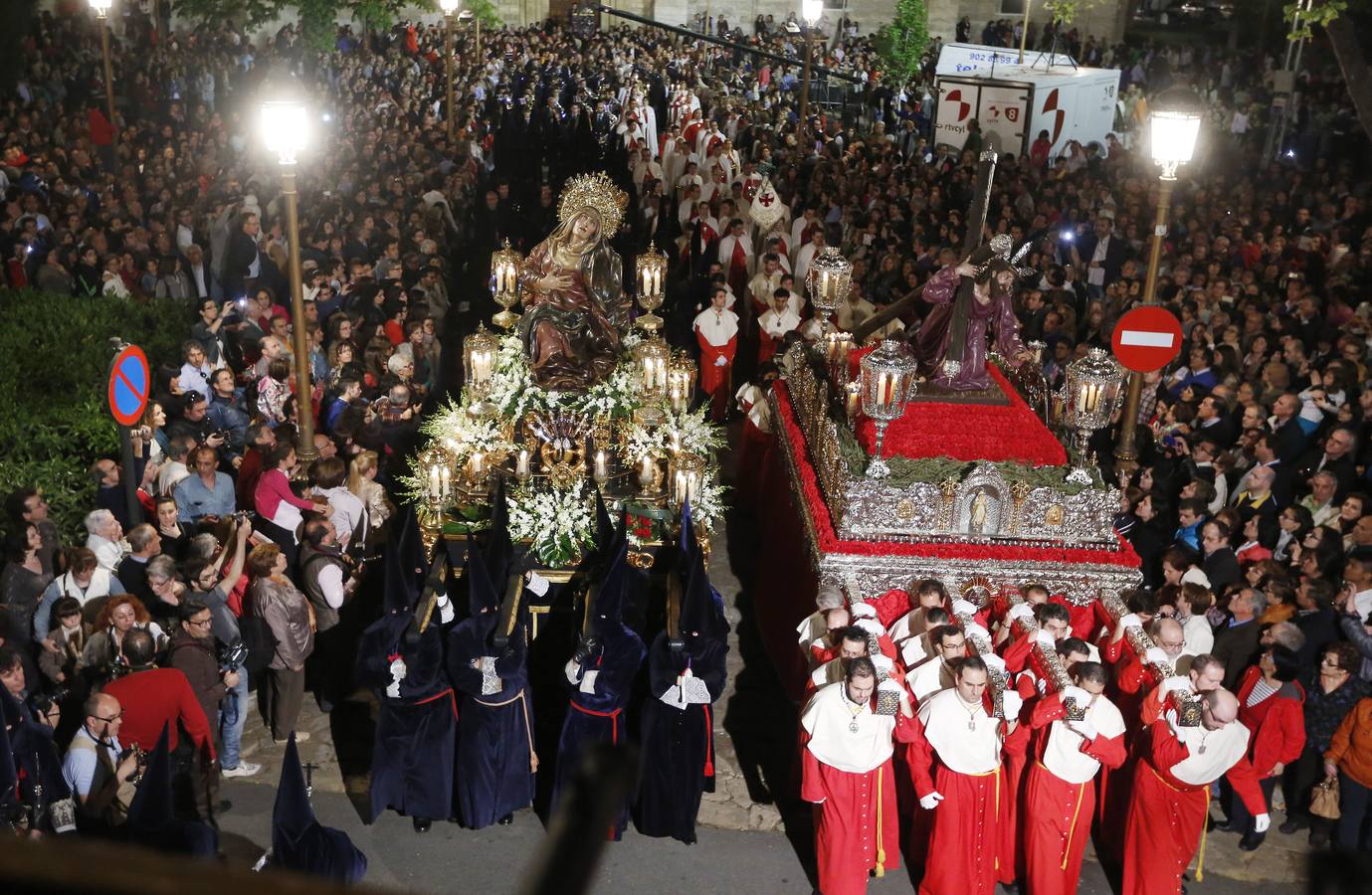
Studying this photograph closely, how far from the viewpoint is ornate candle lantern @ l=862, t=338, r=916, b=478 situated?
8.89m

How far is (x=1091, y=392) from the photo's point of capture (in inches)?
358

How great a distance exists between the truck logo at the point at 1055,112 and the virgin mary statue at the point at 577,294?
1327 centimetres

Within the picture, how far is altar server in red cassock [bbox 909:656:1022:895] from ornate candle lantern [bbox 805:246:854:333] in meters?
5.03

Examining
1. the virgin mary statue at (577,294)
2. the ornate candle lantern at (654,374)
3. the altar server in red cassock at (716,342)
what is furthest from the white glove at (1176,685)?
the altar server in red cassock at (716,342)

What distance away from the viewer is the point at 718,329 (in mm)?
14648

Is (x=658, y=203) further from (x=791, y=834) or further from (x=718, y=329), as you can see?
(x=791, y=834)

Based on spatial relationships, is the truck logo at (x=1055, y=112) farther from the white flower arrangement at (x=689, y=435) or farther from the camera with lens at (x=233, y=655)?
the camera with lens at (x=233, y=655)

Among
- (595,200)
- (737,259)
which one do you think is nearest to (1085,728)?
(595,200)

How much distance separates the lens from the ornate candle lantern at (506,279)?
471 inches

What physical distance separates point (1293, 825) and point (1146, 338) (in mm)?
3815

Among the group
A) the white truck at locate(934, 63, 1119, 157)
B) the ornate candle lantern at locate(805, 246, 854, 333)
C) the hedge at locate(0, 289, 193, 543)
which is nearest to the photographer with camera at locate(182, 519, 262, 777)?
the hedge at locate(0, 289, 193, 543)

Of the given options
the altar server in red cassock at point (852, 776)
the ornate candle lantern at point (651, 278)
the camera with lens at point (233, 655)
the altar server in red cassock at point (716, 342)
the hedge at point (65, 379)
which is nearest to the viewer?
the altar server in red cassock at point (852, 776)

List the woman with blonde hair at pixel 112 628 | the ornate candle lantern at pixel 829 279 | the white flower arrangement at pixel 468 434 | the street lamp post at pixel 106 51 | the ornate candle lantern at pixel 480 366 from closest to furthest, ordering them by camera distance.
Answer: the woman with blonde hair at pixel 112 628, the white flower arrangement at pixel 468 434, the ornate candle lantern at pixel 480 366, the ornate candle lantern at pixel 829 279, the street lamp post at pixel 106 51

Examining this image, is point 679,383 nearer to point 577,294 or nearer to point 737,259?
point 577,294
